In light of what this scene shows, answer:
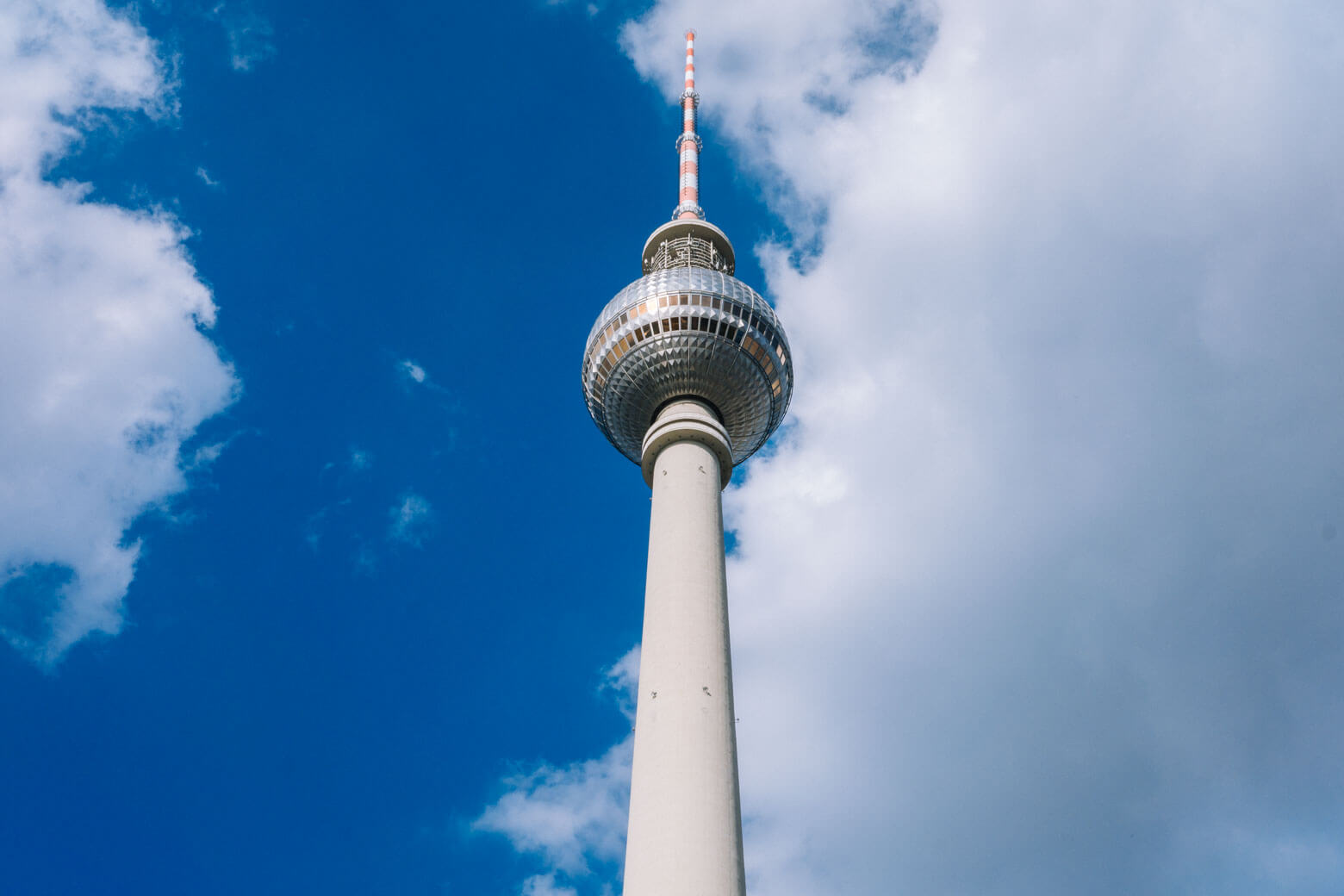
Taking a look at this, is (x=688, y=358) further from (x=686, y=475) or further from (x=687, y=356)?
(x=686, y=475)

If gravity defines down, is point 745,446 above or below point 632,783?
above

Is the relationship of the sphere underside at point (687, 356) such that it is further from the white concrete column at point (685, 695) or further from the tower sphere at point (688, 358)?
the white concrete column at point (685, 695)

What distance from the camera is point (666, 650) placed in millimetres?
52906

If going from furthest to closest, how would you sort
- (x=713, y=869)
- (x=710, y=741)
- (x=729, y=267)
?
(x=729, y=267), (x=710, y=741), (x=713, y=869)

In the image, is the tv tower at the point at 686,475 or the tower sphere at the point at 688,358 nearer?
the tv tower at the point at 686,475

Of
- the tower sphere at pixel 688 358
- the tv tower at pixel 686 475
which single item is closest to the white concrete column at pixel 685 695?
the tv tower at pixel 686 475

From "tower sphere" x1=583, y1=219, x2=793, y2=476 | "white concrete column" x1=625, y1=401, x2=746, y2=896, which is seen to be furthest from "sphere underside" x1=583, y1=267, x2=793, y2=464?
"white concrete column" x1=625, y1=401, x2=746, y2=896

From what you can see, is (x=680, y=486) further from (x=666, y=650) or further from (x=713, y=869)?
(x=713, y=869)

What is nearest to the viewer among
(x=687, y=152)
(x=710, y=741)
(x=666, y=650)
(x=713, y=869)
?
(x=713, y=869)

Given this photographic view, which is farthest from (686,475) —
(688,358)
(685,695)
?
(685,695)

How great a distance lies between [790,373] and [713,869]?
37.0 metres

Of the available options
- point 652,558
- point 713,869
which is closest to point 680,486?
point 652,558

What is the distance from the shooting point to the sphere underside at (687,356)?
227 feet

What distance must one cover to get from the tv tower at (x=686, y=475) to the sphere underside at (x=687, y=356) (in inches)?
3.3
